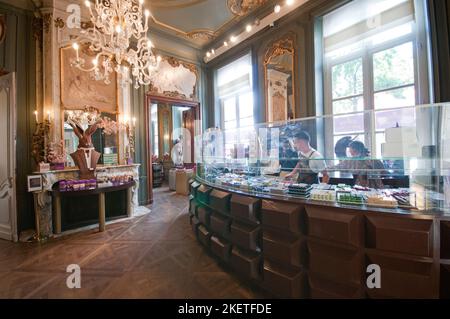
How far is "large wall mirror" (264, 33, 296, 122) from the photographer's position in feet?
14.9

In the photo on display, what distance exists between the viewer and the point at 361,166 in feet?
5.46

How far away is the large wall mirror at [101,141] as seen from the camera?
407 cm

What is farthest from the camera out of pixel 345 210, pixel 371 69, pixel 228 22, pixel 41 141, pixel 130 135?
pixel 228 22

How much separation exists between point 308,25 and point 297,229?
173 inches

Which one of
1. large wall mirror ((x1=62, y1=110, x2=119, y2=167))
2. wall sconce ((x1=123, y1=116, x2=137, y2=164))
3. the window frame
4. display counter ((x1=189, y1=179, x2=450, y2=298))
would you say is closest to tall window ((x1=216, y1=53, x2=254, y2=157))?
the window frame

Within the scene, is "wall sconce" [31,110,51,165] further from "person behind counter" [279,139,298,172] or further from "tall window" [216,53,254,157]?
"person behind counter" [279,139,298,172]

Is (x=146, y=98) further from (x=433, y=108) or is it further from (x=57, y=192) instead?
(x=433, y=108)

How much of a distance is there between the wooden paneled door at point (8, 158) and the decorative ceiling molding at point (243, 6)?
4.56 meters

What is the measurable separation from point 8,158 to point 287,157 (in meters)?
4.60

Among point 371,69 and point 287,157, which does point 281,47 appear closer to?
point 371,69

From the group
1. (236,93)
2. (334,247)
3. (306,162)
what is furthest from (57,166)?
(236,93)

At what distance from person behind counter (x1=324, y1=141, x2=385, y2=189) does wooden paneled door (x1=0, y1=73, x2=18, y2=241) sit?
16.0 feet

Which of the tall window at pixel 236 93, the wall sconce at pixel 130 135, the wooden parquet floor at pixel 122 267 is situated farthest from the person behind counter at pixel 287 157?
the wall sconce at pixel 130 135

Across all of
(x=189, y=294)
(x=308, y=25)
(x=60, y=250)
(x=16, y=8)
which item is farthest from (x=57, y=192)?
(x=308, y=25)
